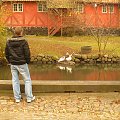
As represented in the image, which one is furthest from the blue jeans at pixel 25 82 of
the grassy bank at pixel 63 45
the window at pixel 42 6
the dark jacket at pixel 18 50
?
the window at pixel 42 6

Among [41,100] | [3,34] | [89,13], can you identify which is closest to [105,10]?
[89,13]

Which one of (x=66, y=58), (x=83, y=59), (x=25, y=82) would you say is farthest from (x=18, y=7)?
(x=25, y=82)

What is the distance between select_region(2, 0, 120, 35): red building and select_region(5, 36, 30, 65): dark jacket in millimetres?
26142

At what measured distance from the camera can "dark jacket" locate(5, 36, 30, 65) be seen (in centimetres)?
762

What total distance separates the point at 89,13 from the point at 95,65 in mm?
11551

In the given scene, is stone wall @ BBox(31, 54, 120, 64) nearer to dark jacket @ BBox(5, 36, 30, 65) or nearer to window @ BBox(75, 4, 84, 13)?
window @ BBox(75, 4, 84, 13)

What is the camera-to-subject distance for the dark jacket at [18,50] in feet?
25.0

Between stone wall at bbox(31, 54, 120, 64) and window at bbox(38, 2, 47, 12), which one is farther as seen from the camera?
window at bbox(38, 2, 47, 12)

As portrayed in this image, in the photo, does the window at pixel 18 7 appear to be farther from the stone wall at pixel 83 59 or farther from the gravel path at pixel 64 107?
the gravel path at pixel 64 107

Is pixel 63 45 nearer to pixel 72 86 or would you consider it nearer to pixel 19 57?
pixel 72 86

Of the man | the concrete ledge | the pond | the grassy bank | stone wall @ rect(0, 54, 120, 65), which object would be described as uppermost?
the man

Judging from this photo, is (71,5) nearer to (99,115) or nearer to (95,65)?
(95,65)

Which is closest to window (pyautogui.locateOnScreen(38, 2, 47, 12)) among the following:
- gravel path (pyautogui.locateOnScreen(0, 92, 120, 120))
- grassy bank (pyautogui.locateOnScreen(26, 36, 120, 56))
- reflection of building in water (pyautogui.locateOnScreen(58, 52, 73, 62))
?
grassy bank (pyautogui.locateOnScreen(26, 36, 120, 56))

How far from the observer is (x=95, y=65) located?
25.6 meters
